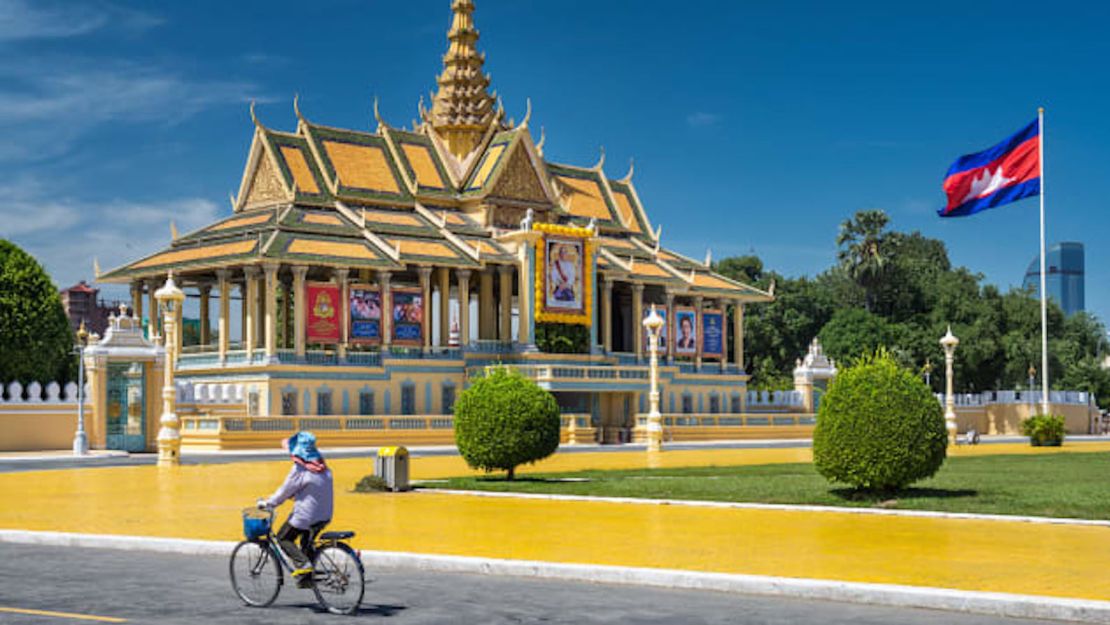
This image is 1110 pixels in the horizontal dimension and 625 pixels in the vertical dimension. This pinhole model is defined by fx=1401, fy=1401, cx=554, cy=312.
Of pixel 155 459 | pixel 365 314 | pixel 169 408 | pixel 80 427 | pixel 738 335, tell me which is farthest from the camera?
pixel 738 335

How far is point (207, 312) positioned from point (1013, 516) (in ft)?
176

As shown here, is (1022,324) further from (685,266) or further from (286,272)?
(286,272)

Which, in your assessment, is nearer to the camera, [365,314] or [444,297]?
[365,314]

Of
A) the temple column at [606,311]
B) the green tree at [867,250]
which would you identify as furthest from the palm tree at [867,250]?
the temple column at [606,311]

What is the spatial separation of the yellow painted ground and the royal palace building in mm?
27616

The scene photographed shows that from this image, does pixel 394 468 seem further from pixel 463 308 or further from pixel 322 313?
pixel 463 308

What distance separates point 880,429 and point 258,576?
11588 mm

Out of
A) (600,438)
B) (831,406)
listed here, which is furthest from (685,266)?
(831,406)

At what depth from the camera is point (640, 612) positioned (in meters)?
11.5

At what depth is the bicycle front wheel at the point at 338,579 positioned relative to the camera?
38.0 ft

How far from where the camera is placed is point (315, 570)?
38.7 feet

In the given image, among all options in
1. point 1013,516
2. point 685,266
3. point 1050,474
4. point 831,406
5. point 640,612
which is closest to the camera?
point 640,612

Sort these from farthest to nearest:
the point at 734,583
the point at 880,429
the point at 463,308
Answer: the point at 463,308 < the point at 880,429 < the point at 734,583

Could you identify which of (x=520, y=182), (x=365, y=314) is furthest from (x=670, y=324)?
(x=365, y=314)
